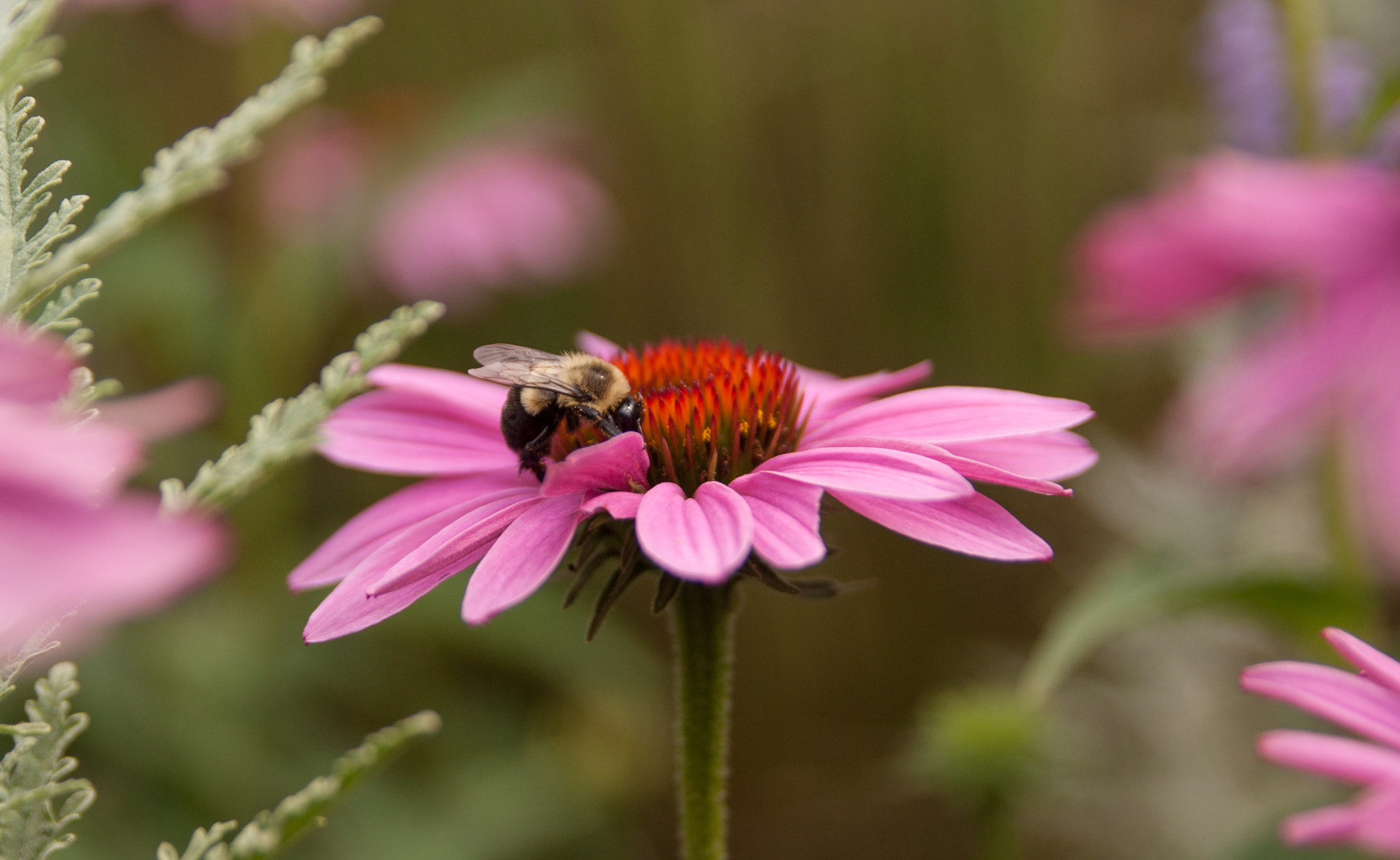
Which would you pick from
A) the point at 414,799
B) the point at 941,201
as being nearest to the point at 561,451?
the point at 414,799

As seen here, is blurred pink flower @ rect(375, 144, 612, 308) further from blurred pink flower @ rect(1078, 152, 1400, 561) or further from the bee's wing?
blurred pink flower @ rect(1078, 152, 1400, 561)

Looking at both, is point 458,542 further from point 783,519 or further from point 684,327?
point 684,327

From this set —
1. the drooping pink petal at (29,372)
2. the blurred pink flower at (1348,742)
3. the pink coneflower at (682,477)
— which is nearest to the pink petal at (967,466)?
the pink coneflower at (682,477)

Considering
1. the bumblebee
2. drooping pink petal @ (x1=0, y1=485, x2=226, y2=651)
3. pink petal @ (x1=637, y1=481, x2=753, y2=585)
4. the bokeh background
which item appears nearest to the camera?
drooping pink petal @ (x1=0, y1=485, x2=226, y2=651)

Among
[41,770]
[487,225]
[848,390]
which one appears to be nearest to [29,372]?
[41,770]

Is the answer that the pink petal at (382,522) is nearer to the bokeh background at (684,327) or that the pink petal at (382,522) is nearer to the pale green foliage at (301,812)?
the pale green foliage at (301,812)

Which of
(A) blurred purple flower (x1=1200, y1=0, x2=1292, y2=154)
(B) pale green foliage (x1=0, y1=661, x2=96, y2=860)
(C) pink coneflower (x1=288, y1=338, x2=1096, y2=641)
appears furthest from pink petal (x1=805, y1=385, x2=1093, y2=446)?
(A) blurred purple flower (x1=1200, y1=0, x2=1292, y2=154)

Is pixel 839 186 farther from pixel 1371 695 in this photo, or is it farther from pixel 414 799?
pixel 1371 695
